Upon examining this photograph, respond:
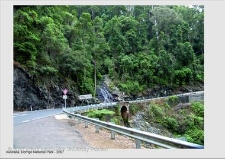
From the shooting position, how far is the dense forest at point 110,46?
43.0 m

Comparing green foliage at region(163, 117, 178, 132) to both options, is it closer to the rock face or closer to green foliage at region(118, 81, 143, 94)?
the rock face

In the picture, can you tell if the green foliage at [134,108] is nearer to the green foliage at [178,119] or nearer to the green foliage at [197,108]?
the green foliage at [178,119]

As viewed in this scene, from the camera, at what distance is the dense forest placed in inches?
1694

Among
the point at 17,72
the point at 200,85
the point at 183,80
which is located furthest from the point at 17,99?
the point at 200,85

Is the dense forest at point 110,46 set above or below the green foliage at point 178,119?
above

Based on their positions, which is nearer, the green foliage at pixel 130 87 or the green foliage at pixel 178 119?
the green foliage at pixel 178 119

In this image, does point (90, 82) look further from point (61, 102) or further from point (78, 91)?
point (61, 102)

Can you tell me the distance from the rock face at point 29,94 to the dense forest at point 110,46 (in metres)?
1.20

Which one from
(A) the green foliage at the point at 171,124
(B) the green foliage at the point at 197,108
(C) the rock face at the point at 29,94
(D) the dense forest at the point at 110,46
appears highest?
(D) the dense forest at the point at 110,46

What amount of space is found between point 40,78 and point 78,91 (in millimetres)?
9035

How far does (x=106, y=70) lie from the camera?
213 feet

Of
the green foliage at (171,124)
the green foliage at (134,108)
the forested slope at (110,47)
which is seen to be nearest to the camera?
→ the green foliage at (171,124)

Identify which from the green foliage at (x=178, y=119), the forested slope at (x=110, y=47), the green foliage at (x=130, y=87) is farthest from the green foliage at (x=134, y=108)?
the green foliage at (x=130, y=87)

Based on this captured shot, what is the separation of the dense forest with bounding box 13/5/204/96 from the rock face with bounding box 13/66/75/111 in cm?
120
